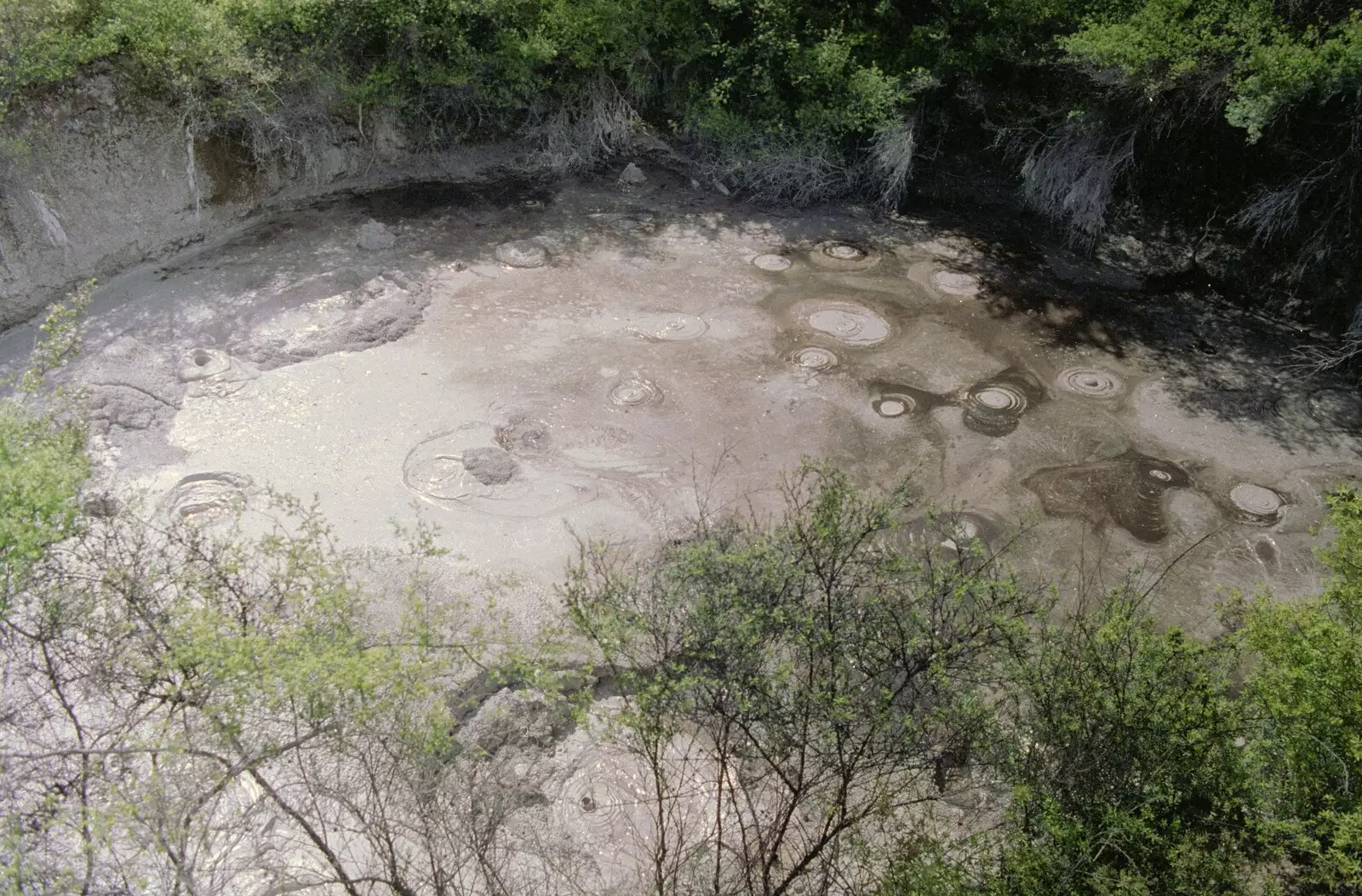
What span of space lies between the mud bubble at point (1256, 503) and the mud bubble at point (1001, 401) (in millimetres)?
2192

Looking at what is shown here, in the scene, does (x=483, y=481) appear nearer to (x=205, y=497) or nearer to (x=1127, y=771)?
(x=205, y=497)

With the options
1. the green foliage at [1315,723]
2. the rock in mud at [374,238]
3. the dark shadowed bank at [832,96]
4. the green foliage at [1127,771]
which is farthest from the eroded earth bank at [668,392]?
the green foliage at [1127,771]

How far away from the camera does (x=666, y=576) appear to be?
7492mm

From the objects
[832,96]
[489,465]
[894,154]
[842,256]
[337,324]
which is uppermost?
[832,96]

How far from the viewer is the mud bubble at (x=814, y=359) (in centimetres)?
1067

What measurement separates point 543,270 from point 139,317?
479 cm

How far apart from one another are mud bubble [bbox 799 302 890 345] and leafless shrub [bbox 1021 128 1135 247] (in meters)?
3.45

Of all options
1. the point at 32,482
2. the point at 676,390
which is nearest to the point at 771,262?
the point at 676,390

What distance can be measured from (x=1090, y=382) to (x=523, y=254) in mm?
7314

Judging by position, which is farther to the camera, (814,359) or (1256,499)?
(814,359)

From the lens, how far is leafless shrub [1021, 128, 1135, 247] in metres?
12.1

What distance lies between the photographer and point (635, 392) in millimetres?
10188

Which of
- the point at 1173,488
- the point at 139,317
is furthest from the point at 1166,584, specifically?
the point at 139,317

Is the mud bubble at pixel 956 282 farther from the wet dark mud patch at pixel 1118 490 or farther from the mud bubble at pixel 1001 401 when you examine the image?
the wet dark mud patch at pixel 1118 490
